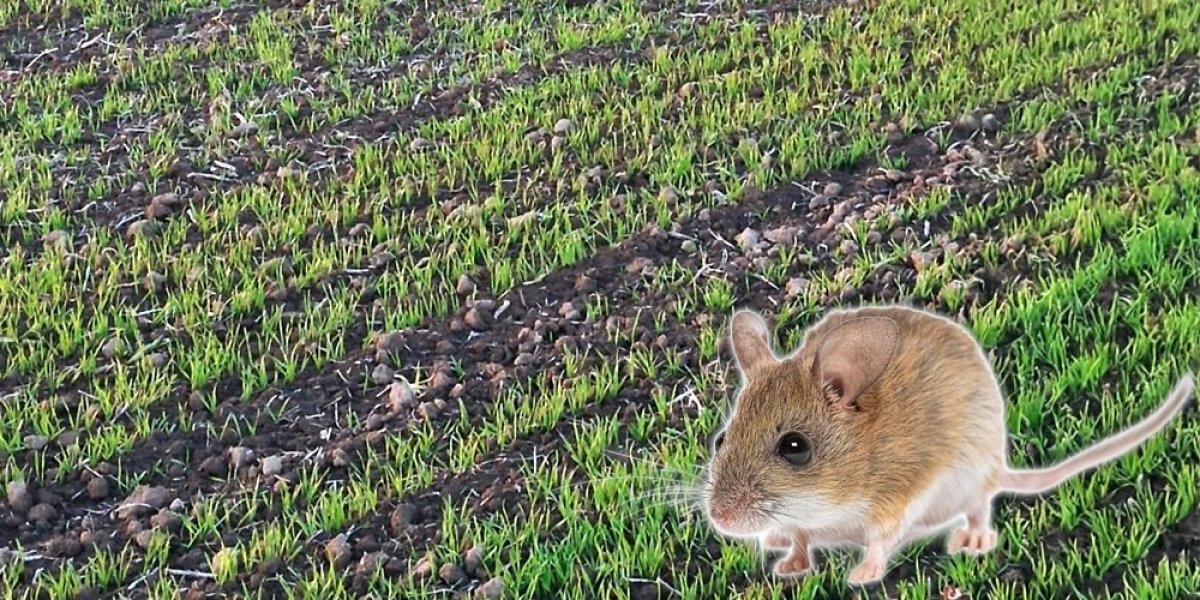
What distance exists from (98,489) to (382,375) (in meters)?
0.79

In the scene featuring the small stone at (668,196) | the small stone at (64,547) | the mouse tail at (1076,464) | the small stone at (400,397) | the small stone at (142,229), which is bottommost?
the small stone at (64,547)

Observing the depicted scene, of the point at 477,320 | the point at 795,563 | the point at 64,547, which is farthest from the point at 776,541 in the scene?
the point at 64,547

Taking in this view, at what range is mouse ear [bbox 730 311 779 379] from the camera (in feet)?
8.05

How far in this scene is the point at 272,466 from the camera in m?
3.52

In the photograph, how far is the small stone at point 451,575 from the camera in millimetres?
3062

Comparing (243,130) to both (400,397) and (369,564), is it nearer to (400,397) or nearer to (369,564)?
(400,397)

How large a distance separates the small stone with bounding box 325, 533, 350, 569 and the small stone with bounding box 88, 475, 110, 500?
0.67 m

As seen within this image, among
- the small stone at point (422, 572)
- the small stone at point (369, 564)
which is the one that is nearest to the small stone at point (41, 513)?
the small stone at point (369, 564)

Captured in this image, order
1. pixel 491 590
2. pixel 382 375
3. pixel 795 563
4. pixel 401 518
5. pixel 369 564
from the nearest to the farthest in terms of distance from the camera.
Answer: pixel 795 563 < pixel 491 590 < pixel 369 564 < pixel 401 518 < pixel 382 375

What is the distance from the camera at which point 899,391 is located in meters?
2.38

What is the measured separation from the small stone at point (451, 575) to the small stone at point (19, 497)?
113 centimetres

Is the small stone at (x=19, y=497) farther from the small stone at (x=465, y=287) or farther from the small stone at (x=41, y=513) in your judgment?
the small stone at (x=465, y=287)

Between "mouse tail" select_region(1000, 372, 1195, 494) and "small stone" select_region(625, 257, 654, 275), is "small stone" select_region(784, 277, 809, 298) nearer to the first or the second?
"small stone" select_region(625, 257, 654, 275)

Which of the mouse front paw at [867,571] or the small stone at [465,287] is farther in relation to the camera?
the small stone at [465,287]
